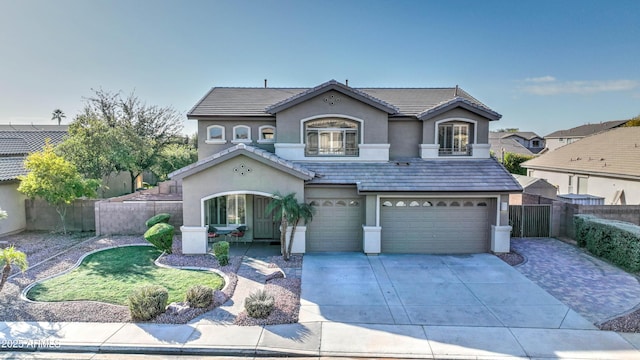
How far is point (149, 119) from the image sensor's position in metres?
32.4

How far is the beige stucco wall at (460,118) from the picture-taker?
15.9 m

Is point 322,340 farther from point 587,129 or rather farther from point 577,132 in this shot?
point 587,129

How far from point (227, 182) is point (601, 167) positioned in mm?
25145

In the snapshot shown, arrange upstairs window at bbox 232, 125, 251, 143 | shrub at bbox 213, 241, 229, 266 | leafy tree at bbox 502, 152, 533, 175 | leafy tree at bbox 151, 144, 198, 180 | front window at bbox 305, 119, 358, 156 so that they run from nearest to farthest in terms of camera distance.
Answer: shrub at bbox 213, 241, 229, 266 < front window at bbox 305, 119, 358, 156 < upstairs window at bbox 232, 125, 251, 143 < leafy tree at bbox 151, 144, 198, 180 < leafy tree at bbox 502, 152, 533, 175

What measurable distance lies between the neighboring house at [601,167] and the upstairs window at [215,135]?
23.5 m

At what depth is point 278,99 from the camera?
18328 mm

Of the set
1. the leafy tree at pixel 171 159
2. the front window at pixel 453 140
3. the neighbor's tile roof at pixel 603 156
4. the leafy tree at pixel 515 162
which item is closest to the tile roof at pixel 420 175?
the front window at pixel 453 140

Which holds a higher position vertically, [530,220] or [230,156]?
[230,156]

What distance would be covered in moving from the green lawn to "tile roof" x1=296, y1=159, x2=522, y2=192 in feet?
19.1

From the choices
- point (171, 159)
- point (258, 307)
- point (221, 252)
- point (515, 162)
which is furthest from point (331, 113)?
point (515, 162)

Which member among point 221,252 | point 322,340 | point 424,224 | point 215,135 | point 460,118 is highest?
point 460,118

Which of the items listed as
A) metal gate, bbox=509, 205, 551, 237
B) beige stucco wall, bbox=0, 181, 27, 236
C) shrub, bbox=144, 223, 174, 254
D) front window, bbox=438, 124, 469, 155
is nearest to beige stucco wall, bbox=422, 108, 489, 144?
front window, bbox=438, 124, 469, 155

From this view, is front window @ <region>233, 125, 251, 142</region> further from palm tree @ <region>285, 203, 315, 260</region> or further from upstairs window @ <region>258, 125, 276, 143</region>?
palm tree @ <region>285, 203, 315, 260</region>

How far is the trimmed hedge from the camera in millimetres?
12297
